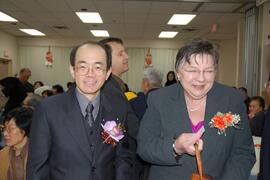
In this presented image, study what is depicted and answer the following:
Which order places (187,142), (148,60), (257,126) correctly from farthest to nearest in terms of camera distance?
(148,60) < (257,126) < (187,142)

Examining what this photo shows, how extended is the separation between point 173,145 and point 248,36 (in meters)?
6.24

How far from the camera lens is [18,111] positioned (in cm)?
274

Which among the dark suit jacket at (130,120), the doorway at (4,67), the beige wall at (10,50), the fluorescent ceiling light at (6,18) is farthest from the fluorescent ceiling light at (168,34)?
the dark suit jacket at (130,120)

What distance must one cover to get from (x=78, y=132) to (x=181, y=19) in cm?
730

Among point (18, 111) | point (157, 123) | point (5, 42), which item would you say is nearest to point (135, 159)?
point (157, 123)

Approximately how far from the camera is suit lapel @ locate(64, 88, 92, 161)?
1.62 m

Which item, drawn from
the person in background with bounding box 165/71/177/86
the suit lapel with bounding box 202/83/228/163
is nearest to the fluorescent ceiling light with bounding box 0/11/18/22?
the person in background with bounding box 165/71/177/86

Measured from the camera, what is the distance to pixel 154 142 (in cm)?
157

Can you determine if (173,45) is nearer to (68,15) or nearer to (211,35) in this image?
(211,35)

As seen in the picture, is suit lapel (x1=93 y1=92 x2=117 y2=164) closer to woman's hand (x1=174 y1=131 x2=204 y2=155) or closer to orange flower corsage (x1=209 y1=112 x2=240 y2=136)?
woman's hand (x1=174 y1=131 x2=204 y2=155)

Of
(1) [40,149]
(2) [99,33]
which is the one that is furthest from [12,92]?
(2) [99,33]

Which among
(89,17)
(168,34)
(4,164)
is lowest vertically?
(4,164)

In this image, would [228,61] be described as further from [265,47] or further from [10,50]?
[10,50]

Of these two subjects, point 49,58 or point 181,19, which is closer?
point 181,19
